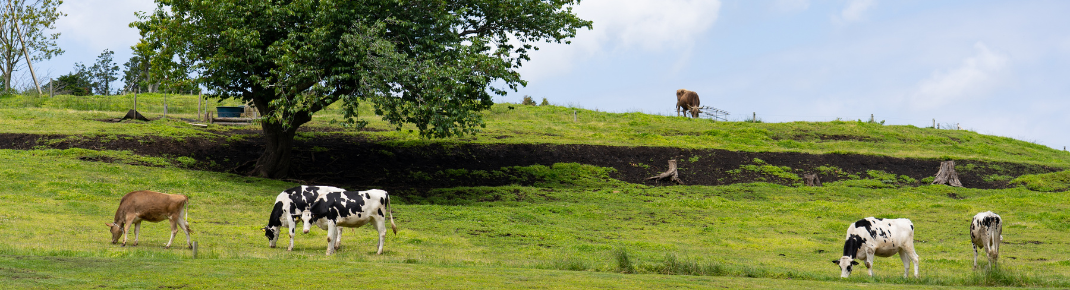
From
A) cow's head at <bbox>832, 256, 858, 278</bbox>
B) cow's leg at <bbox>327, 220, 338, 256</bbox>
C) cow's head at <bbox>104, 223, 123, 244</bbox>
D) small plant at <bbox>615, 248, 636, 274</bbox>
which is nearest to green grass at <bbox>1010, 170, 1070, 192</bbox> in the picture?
cow's head at <bbox>832, 256, 858, 278</bbox>

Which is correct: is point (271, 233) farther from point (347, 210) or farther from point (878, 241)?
point (878, 241)

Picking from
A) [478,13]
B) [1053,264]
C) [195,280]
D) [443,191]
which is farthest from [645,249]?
[478,13]

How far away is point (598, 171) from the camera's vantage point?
35.9 metres

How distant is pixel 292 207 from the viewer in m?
16.7

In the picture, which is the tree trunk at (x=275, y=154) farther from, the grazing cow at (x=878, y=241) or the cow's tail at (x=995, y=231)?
Answer: the cow's tail at (x=995, y=231)

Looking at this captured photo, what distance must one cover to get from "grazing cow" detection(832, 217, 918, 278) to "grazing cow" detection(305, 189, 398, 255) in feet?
28.6

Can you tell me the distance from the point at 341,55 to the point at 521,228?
9.65m

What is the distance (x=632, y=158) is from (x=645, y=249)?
19.8 meters

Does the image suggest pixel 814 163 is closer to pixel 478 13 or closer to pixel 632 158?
pixel 632 158

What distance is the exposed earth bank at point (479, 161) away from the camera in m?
33.4

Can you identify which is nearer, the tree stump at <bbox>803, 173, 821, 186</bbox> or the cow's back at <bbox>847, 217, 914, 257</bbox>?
the cow's back at <bbox>847, 217, 914, 257</bbox>

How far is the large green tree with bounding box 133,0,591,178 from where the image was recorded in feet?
88.5

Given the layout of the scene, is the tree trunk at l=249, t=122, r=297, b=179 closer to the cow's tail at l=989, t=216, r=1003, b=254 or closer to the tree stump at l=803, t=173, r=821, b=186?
the tree stump at l=803, t=173, r=821, b=186

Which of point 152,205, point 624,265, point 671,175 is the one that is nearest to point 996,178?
point 671,175
